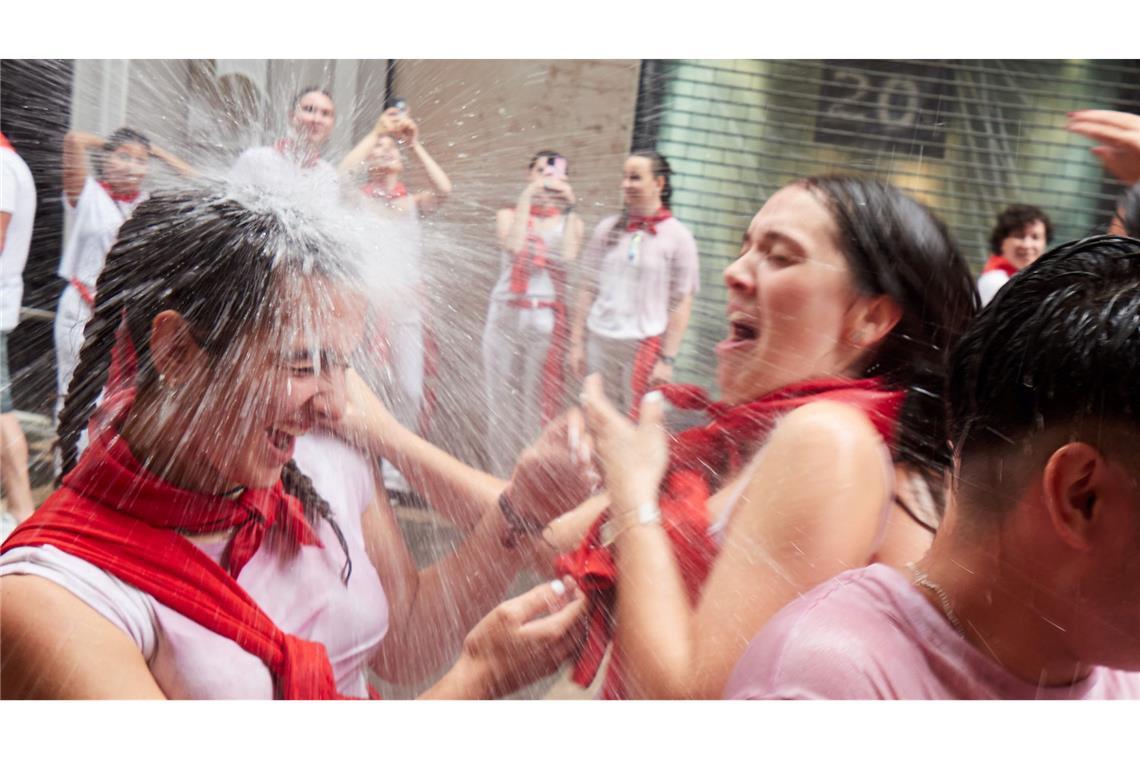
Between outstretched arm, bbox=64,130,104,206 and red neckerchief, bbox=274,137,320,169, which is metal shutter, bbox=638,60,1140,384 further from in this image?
outstretched arm, bbox=64,130,104,206

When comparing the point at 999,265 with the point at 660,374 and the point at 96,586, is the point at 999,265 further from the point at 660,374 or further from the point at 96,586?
the point at 96,586

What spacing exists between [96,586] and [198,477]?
112 millimetres

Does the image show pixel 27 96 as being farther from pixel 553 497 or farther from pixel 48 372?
pixel 553 497

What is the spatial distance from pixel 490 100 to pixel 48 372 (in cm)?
44

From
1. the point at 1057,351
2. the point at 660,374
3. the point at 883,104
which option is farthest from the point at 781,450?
the point at 883,104

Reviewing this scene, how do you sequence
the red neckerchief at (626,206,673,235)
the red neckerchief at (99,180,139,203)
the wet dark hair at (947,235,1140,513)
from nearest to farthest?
1. the wet dark hair at (947,235,1140,513)
2. the red neckerchief at (99,180,139,203)
3. the red neckerchief at (626,206,673,235)

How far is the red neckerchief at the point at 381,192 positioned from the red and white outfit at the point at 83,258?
0.18m

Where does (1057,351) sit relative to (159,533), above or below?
above

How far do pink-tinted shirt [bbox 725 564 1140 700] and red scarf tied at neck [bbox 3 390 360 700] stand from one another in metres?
0.41

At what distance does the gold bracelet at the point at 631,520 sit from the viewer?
91 cm

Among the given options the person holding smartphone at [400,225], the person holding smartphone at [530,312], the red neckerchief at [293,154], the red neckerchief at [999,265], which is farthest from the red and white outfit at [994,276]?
the red neckerchief at [293,154]

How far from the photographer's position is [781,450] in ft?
2.92

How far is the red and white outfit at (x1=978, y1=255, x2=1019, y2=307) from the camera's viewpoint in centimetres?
87

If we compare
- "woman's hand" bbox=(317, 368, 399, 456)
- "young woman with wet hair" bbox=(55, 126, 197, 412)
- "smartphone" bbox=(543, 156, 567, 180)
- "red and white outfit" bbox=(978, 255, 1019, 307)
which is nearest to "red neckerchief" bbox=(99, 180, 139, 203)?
"young woman with wet hair" bbox=(55, 126, 197, 412)
